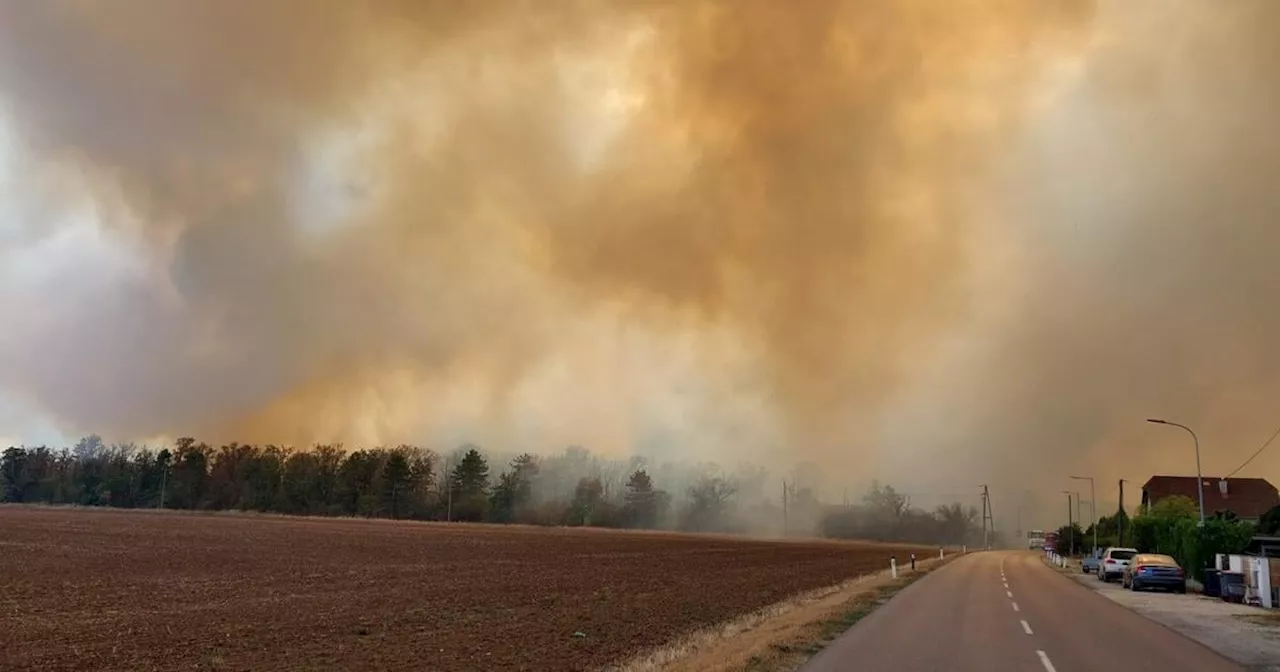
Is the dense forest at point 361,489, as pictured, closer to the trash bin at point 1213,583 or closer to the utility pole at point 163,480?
the utility pole at point 163,480

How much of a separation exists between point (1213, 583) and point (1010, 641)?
27.1 metres

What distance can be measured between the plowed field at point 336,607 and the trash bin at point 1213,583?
17535 mm

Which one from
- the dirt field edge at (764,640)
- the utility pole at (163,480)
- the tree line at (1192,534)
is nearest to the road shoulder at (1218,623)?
the tree line at (1192,534)

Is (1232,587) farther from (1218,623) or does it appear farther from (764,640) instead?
(764,640)

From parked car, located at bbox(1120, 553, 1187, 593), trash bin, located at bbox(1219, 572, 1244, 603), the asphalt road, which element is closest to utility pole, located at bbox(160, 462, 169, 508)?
the asphalt road

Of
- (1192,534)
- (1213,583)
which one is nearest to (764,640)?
(1213,583)

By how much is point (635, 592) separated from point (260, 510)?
163 meters

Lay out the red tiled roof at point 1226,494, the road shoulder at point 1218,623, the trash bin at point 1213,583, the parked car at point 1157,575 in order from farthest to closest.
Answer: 1. the red tiled roof at point 1226,494
2. the parked car at point 1157,575
3. the trash bin at point 1213,583
4. the road shoulder at point 1218,623

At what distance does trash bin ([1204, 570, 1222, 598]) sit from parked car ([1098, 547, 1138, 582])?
33.3 ft

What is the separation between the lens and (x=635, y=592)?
3309cm

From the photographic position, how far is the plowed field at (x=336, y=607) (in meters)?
16.7

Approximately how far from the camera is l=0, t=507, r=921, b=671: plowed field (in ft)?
54.9

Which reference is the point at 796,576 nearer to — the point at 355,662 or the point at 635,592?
the point at 635,592

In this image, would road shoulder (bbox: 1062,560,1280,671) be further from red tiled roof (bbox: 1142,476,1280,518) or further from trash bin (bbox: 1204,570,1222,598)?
red tiled roof (bbox: 1142,476,1280,518)
